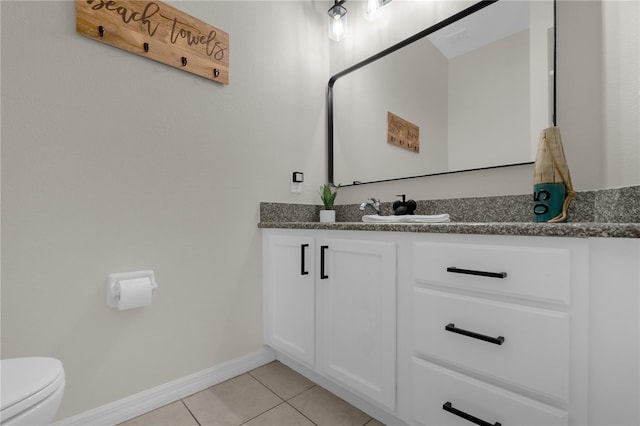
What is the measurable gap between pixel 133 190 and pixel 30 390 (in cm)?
81

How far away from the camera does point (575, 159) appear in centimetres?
125

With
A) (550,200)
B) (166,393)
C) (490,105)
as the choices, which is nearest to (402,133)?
(490,105)

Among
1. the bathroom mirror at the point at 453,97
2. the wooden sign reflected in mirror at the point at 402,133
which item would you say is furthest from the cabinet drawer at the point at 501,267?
the wooden sign reflected in mirror at the point at 402,133

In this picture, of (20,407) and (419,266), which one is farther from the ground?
(419,266)

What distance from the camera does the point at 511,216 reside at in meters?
1.38

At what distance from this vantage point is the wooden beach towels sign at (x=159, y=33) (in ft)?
4.11

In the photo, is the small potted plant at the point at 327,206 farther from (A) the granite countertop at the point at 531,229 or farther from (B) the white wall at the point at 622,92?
(B) the white wall at the point at 622,92

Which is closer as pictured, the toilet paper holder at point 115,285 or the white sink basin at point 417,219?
the toilet paper holder at point 115,285

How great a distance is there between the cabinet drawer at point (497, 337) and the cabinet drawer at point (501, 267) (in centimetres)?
4

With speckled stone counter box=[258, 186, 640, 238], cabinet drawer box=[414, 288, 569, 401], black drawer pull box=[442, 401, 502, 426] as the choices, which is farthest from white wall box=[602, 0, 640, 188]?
black drawer pull box=[442, 401, 502, 426]

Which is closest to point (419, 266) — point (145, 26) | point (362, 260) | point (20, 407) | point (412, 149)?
point (362, 260)

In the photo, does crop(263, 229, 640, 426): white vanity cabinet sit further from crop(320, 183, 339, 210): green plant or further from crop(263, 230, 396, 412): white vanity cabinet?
crop(320, 183, 339, 210): green plant

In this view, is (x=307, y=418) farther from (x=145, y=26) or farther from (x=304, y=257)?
(x=145, y=26)

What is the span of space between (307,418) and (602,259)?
3.97 ft
